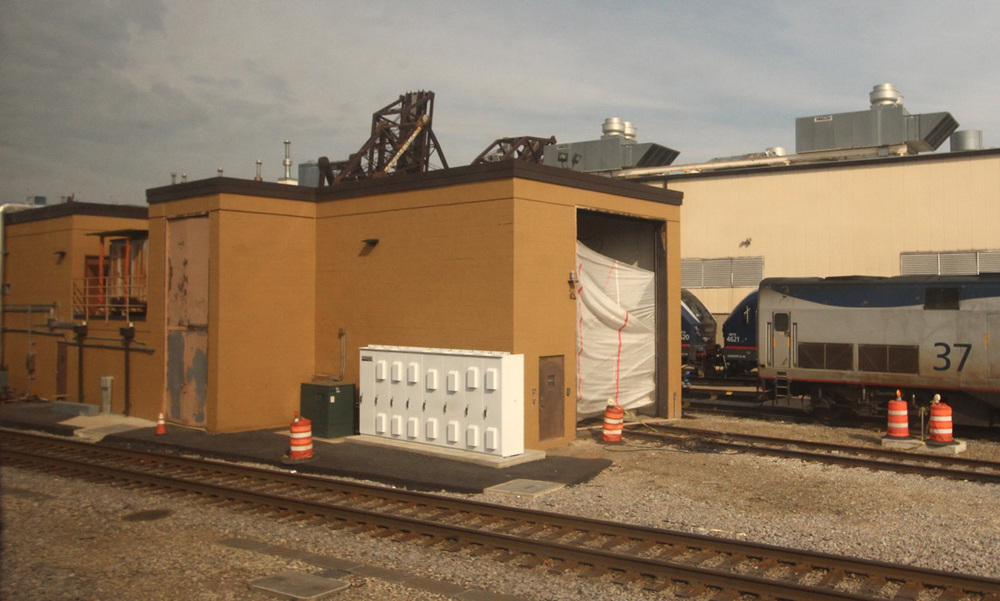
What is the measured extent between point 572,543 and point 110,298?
59.4ft

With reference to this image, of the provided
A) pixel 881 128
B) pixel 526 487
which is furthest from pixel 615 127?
pixel 526 487

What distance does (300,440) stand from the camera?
14633 millimetres

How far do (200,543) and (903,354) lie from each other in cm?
1619

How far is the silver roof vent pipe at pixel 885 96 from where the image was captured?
35.8 meters

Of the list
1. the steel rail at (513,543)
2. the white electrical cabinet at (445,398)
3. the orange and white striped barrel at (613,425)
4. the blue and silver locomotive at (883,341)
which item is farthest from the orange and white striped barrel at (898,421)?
the steel rail at (513,543)

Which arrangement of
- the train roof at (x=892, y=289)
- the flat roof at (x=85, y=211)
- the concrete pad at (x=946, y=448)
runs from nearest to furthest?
the concrete pad at (x=946, y=448), the train roof at (x=892, y=289), the flat roof at (x=85, y=211)

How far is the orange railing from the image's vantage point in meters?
21.2

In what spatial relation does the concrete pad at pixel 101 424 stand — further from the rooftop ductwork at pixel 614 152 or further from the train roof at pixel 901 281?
the rooftop ductwork at pixel 614 152

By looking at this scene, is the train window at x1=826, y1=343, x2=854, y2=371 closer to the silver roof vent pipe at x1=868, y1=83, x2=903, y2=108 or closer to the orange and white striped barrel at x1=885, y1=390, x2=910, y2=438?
the orange and white striped barrel at x1=885, y1=390, x2=910, y2=438

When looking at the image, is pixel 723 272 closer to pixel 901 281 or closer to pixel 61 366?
pixel 901 281

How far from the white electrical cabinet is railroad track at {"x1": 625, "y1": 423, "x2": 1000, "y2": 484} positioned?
14.5 feet

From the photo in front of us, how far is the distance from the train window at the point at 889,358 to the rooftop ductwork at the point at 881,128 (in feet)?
65.4

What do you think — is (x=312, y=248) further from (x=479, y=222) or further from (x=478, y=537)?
(x=478, y=537)

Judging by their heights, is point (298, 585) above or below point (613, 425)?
below
